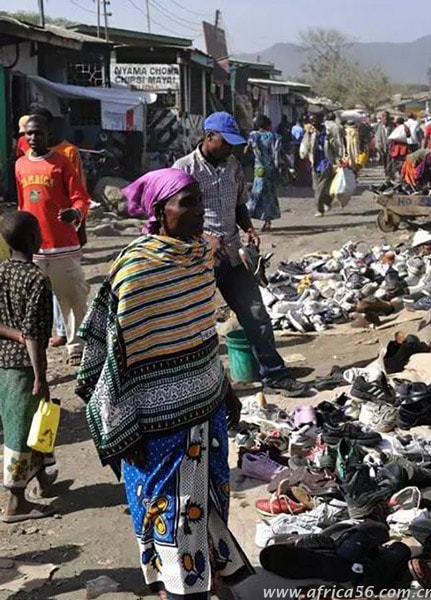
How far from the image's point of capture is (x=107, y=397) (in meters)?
3.01

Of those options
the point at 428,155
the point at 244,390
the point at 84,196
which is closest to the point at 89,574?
the point at 244,390

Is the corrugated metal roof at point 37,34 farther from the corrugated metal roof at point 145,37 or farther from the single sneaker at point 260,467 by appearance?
the single sneaker at point 260,467

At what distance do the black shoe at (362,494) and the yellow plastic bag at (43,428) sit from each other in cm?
133

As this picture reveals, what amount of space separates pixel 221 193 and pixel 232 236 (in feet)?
0.97

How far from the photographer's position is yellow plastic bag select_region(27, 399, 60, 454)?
4109mm

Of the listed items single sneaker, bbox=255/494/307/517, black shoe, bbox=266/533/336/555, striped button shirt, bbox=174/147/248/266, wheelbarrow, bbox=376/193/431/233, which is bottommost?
single sneaker, bbox=255/494/307/517

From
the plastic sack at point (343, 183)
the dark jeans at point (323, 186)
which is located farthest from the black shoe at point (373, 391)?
the dark jeans at point (323, 186)

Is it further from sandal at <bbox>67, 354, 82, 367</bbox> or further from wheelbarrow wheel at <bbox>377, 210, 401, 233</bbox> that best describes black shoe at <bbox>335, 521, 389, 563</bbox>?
wheelbarrow wheel at <bbox>377, 210, 401, 233</bbox>

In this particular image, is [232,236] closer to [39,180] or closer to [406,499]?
[39,180]

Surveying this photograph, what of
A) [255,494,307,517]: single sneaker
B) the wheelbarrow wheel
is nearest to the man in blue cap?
[255,494,307,517]: single sneaker

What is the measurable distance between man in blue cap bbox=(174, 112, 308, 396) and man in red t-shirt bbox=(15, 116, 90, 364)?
3.50 ft

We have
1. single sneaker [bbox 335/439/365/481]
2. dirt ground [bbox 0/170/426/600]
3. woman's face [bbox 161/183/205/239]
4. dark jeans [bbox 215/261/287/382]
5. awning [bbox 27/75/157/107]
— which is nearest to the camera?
woman's face [bbox 161/183/205/239]

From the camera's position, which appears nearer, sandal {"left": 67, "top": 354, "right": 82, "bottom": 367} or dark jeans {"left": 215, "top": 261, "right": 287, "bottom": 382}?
dark jeans {"left": 215, "top": 261, "right": 287, "bottom": 382}

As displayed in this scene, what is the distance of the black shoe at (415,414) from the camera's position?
16.5ft
